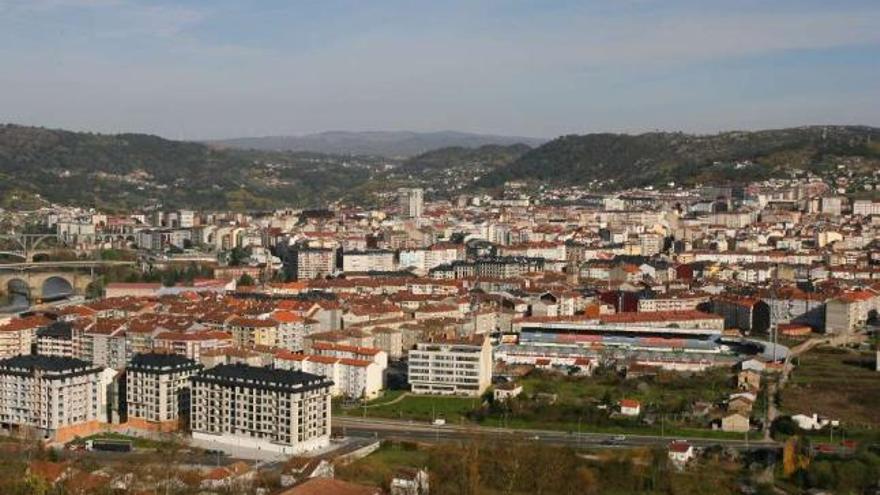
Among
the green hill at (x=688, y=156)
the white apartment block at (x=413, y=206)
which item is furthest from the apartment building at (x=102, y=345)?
the green hill at (x=688, y=156)

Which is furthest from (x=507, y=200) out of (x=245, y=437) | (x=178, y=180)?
(x=245, y=437)

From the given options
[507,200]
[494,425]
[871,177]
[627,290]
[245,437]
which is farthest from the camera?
[507,200]

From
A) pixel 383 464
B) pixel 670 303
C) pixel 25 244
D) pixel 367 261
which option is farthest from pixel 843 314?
pixel 25 244

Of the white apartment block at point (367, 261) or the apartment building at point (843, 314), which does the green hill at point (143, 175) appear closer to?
the white apartment block at point (367, 261)

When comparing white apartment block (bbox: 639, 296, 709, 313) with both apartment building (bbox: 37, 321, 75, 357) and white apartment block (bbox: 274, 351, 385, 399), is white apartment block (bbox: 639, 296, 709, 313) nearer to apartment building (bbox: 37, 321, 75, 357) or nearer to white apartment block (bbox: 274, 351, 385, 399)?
white apartment block (bbox: 274, 351, 385, 399)

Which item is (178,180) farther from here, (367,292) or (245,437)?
(245,437)

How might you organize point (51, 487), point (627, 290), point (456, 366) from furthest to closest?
point (627, 290), point (456, 366), point (51, 487)

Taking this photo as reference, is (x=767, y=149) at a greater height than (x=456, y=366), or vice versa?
(x=767, y=149)
